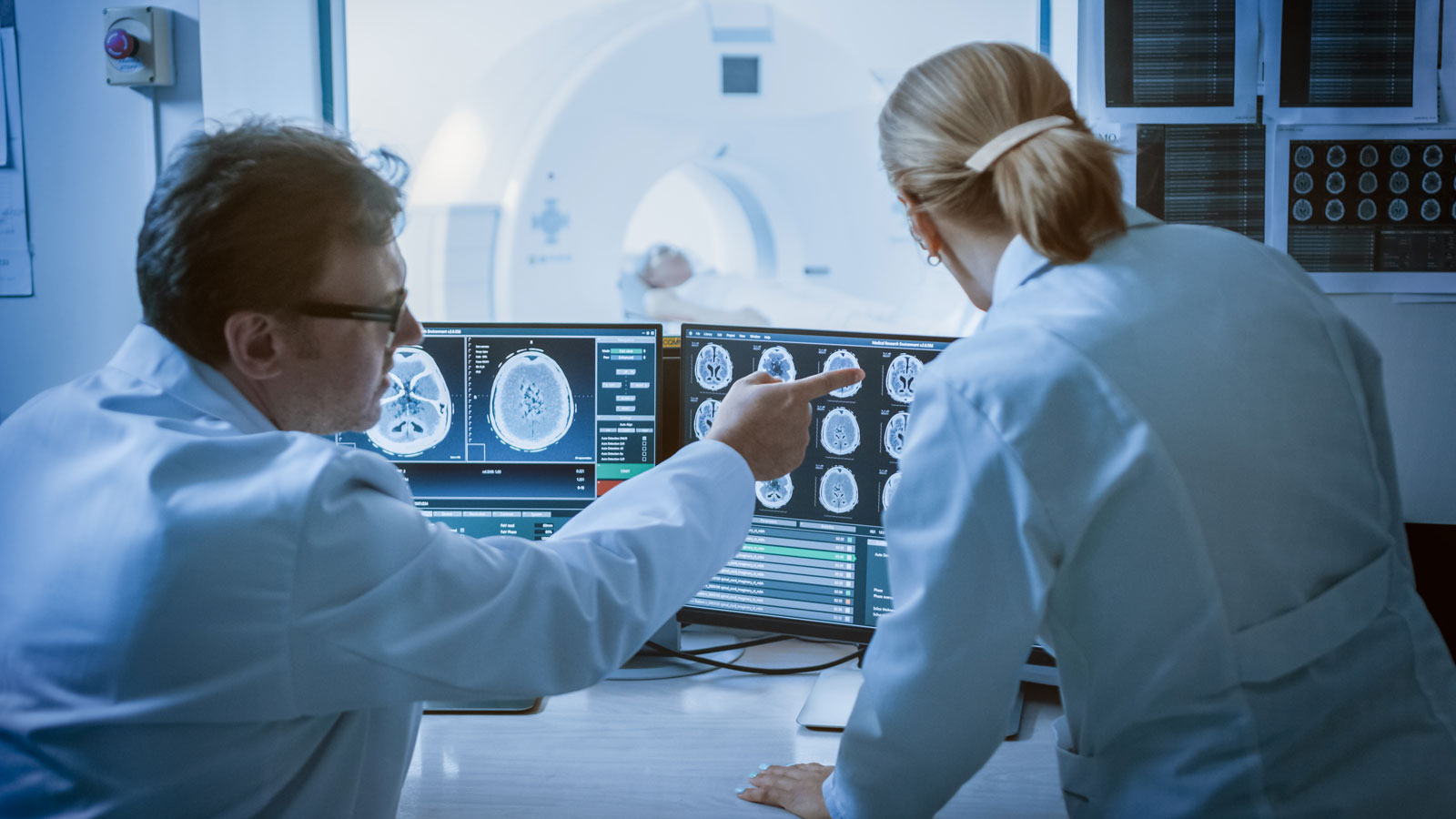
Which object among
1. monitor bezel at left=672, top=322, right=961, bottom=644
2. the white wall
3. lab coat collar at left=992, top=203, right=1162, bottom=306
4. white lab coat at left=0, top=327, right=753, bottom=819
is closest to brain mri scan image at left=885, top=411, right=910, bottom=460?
monitor bezel at left=672, top=322, right=961, bottom=644

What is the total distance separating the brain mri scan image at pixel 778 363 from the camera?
144 centimetres

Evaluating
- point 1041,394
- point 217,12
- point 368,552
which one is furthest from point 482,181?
point 1041,394

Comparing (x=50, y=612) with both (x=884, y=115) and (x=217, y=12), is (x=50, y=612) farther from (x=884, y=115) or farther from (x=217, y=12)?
(x=217, y=12)

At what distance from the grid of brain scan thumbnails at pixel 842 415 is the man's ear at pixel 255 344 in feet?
2.02

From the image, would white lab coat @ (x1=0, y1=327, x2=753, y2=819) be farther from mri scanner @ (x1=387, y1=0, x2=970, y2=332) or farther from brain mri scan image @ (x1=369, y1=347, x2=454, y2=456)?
mri scanner @ (x1=387, y1=0, x2=970, y2=332)

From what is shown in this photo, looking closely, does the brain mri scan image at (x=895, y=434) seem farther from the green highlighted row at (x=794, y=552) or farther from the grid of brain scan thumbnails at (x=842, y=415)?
the green highlighted row at (x=794, y=552)

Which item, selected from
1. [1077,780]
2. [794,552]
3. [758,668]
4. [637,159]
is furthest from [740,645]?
[637,159]

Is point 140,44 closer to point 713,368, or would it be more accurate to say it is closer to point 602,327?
point 602,327

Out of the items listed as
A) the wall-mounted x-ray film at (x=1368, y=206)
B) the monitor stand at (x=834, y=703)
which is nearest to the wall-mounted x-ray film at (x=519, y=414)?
the monitor stand at (x=834, y=703)

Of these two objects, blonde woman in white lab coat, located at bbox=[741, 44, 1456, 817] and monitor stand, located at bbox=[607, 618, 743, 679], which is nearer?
blonde woman in white lab coat, located at bbox=[741, 44, 1456, 817]

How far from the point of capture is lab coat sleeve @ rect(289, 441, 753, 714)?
0.83m

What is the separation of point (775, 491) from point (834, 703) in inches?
11.7

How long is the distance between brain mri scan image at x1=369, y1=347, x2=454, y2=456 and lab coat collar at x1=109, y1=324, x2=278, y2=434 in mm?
506

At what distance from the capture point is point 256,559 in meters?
0.80
